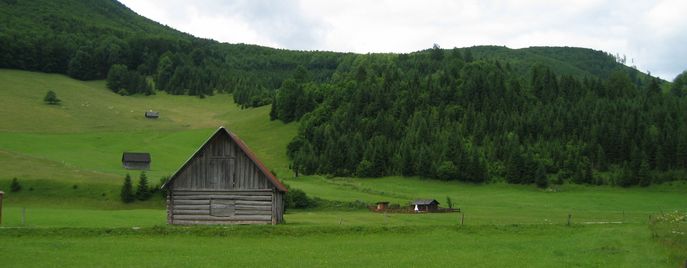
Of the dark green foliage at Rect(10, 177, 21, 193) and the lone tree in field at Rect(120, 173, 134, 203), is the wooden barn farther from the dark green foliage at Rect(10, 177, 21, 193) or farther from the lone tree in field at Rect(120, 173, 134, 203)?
the dark green foliage at Rect(10, 177, 21, 193)

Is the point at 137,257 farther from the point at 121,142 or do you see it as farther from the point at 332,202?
the point at 121,142

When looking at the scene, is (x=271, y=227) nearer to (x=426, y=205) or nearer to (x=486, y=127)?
(x=426, y=205)

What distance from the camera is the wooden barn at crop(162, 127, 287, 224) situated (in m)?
49.3

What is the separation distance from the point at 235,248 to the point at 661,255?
2132 cm

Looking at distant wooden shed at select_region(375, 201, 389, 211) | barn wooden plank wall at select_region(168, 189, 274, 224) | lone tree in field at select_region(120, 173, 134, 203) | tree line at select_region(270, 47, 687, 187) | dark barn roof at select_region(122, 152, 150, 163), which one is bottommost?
distant wooden shed at select_region(375, 201, 389, 211)

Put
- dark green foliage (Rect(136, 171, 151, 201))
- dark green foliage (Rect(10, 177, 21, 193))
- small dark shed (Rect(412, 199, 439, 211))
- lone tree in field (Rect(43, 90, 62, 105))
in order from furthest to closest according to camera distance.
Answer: lone tree in field (Rect(43, 90, 62, 105)) < small dark shed (Rect(412, 199, 439, 211)) < dark green foliage (Rect(136, 171, 151, 201)) < dark green foliage (Rect(10, 177, 21, 193))

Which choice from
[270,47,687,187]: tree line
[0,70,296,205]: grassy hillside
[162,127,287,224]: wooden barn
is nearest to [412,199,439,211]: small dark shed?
[0,70,296,205]: grassy hillside

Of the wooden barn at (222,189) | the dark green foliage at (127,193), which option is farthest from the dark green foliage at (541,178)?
the wooden barn at (222,189)

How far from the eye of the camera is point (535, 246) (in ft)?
123

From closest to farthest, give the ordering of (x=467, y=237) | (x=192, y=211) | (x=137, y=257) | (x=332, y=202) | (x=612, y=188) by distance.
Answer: (x=137, y=257), (x=467, y=237), (x=192, y=211), (x=332, y=202), (x=612, y=188)

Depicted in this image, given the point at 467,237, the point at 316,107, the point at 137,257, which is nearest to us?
the point at 137,257

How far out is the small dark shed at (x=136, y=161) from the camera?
10900 cm

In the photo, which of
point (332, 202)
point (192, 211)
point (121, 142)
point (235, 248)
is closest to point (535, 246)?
point (235, 248)

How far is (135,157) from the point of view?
4350 inches
